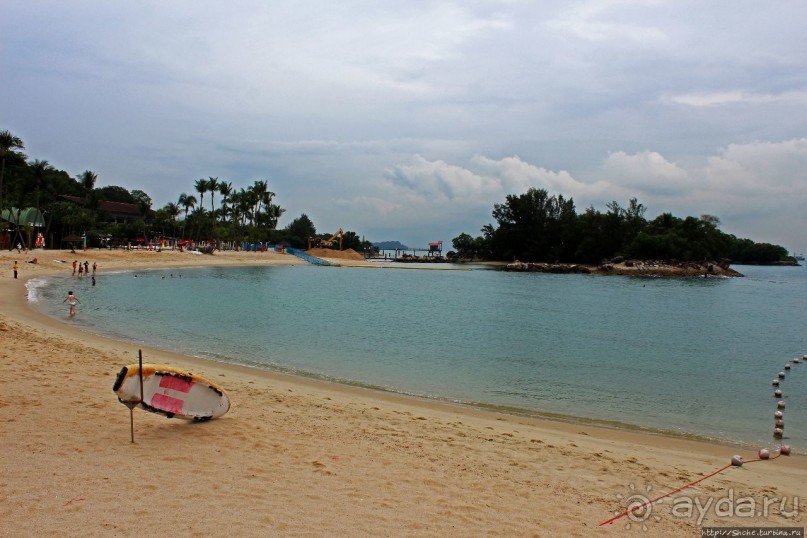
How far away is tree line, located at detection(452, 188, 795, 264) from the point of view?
368ft

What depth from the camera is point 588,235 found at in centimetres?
12544

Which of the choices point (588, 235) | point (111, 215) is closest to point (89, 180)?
point (111, 215)

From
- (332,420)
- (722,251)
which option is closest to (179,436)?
(332,420)

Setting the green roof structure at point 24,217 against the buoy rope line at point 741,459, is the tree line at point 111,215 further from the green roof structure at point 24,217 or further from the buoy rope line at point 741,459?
the buoy rope line at point 741,459

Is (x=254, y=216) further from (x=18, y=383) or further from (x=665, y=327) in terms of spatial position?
(x=18, y=383)

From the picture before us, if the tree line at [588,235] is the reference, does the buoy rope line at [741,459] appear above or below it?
below

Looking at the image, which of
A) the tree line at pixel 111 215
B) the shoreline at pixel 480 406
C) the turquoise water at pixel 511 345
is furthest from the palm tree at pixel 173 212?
the shoreline at pixel 480 406

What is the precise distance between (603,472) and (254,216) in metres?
128

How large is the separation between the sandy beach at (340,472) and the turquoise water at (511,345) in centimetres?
304

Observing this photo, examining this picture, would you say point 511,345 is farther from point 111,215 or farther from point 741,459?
point 111,215

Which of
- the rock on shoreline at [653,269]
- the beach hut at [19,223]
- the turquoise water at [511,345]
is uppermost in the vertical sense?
the beach hut at [19,223]

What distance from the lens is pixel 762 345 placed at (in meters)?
26.4

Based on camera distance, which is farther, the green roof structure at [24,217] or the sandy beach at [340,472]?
the green roof structure at [24,217]

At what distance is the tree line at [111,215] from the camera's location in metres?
78.0
